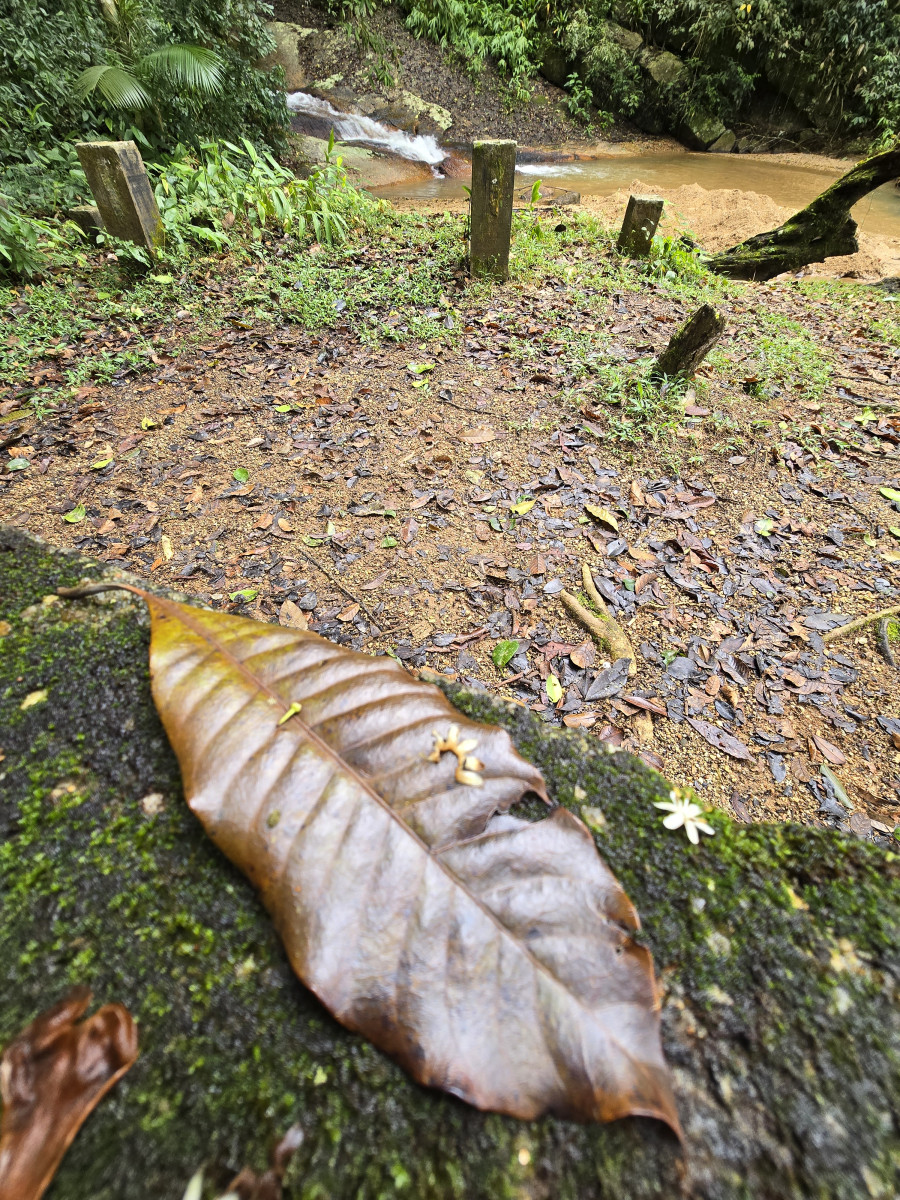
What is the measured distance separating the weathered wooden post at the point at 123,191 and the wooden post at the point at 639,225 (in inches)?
191

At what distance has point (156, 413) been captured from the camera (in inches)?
157

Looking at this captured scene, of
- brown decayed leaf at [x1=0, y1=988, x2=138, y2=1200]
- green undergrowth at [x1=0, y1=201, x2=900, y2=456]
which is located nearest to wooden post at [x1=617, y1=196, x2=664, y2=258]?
green undergrowth at [x1=0, y1=201, x2=900, y2=456]

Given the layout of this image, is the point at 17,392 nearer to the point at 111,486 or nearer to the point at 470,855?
the point at 111,486

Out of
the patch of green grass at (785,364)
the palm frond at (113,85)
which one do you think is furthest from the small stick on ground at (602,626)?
the palm frond at (113,85)

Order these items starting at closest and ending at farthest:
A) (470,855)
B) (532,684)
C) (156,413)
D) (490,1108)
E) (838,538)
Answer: (490,1108)
(470,855)
(532,684)
(838,538)
(156,413)

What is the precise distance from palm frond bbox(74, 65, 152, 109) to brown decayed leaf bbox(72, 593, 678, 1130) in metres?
8.31

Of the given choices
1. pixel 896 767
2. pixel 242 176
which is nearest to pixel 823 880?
pixel 896 767

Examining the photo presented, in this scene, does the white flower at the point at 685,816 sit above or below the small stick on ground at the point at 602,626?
above

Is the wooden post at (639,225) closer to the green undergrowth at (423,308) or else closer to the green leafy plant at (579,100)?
the green undergrowth at (423,308)

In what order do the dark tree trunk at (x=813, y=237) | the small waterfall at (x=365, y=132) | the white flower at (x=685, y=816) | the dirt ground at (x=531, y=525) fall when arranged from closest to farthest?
the white flower at (x=685, y=816) < the dirt ground at (x=531, y=525) < the dark tree trunk at (x=813, y=237) < the small waterfall at (x=365, y=132)

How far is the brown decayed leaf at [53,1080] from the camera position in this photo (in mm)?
458

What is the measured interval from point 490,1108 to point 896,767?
9.14 feet

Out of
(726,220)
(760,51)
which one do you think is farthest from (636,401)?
(760,51)

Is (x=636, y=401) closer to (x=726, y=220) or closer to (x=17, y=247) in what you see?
(x=17, y=247)
